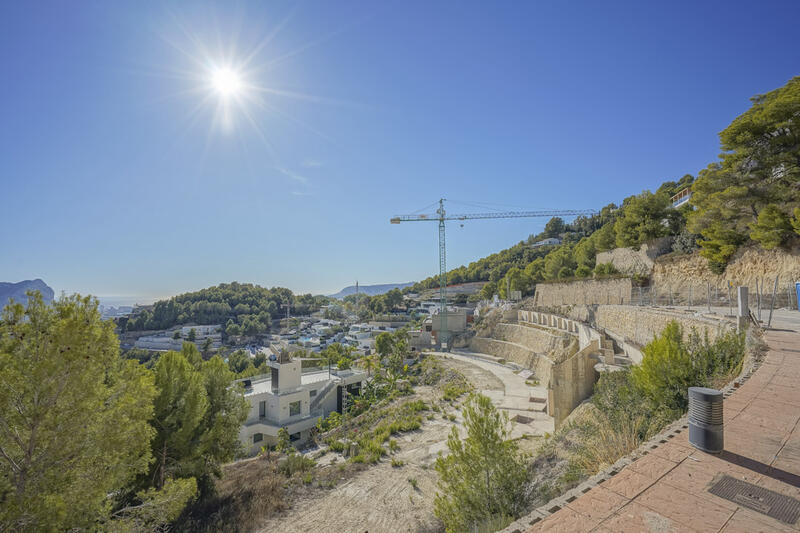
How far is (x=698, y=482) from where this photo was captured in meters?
2.65

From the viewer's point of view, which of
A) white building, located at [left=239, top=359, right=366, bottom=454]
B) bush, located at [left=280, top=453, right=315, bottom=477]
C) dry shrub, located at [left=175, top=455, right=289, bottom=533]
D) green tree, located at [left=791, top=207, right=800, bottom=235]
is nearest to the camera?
dry shrub, located at [left=175, top=455, right=289, bottom=533]

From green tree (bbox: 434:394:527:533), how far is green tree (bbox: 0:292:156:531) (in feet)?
15.7

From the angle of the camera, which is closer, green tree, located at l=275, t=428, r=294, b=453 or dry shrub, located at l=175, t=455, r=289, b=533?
dry shrub, located at l=175, t=455, r=289, b=533

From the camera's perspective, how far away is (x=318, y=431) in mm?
16766

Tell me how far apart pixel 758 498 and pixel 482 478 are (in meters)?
2.86

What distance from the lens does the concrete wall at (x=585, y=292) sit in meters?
23.9

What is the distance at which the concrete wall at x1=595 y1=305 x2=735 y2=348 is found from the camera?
9664 millimetres

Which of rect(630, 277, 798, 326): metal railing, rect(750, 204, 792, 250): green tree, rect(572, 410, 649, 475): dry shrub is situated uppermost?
rect(750, 204, 792, 250): green tree

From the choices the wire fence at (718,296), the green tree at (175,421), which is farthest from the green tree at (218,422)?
the wire fence at (718,296)

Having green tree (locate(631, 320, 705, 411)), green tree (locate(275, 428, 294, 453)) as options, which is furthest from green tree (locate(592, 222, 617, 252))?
green tree (locate(275, 428, 294, 453))

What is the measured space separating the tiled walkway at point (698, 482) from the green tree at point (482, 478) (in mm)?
1888

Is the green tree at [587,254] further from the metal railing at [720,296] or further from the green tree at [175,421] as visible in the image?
the green tree at [175,421]

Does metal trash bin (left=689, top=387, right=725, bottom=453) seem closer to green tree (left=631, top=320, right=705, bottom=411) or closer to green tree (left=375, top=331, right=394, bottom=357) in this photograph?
green tree (left=631, top=320, right=705, bottom=411)

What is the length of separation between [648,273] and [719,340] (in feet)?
65.0
